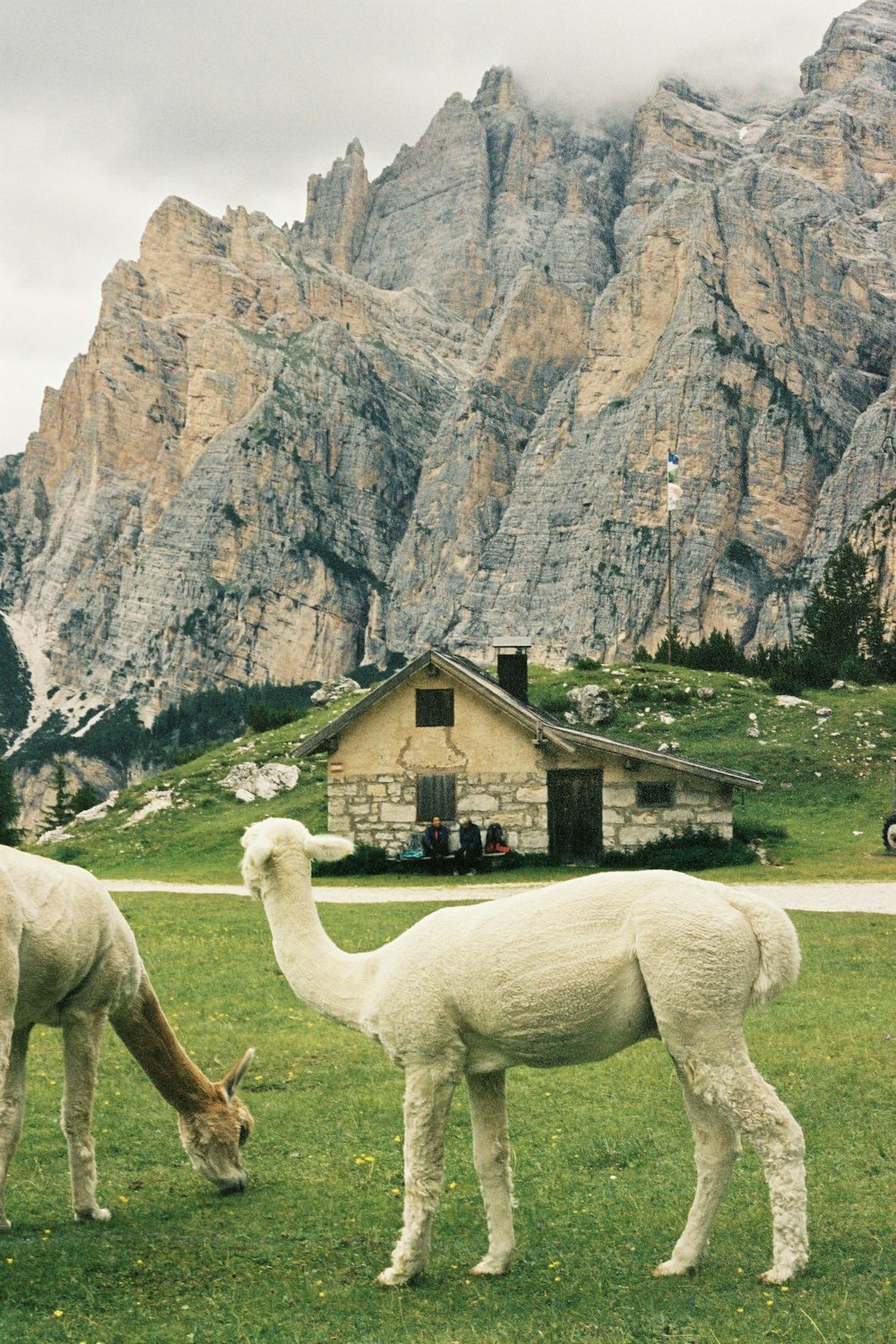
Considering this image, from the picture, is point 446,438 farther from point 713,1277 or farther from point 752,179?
point 713,1277

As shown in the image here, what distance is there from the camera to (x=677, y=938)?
7145 millimetres

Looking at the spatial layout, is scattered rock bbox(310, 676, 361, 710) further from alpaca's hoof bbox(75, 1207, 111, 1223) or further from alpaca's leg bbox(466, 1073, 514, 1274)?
alpaca's leg bbox(466, 1073, 514, 1274)

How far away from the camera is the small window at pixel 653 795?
34.7m

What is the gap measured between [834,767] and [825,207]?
6434 inches

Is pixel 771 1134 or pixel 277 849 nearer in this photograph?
pixel 771 1134

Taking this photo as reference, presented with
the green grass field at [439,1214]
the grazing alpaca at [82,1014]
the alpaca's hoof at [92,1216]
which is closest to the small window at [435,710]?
the green grass field at [439,1214]

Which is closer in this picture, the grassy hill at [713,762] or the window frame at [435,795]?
the grassy hill at [713,762]

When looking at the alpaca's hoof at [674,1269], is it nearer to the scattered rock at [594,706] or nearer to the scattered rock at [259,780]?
the scattered rock at [259,780]

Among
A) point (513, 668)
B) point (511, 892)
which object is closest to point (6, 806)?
point (513, 668)

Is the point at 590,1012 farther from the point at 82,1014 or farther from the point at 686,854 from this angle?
the point at 686,854

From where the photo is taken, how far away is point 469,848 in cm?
3325

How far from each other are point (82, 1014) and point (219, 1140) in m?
1.38

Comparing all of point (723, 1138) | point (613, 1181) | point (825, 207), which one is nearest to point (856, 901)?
point (613, 1181)

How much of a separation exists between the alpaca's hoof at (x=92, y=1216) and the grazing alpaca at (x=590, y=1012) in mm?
2327
